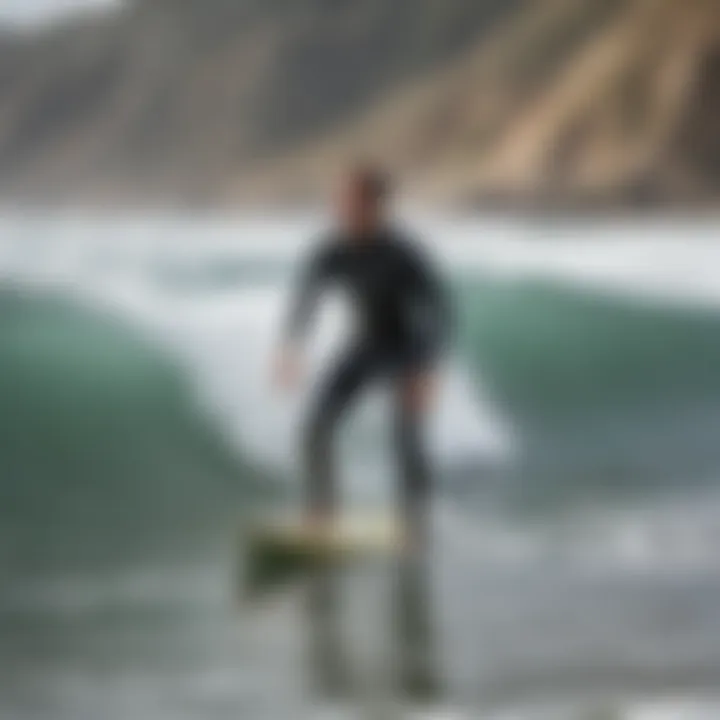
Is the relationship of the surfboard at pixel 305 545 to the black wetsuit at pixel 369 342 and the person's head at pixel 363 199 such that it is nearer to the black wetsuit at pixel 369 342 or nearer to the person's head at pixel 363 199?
the black wetsuit at pixel 369 342

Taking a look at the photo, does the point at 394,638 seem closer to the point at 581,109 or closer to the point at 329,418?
the point at 329,418

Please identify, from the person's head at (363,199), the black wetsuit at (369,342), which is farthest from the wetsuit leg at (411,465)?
the person's head at (363,199)

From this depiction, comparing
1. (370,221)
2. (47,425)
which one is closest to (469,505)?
(370,221)

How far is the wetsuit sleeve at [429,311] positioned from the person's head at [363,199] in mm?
47

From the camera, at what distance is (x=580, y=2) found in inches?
51.1

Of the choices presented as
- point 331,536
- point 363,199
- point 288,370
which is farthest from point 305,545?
point 363,199

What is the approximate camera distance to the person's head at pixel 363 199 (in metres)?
1.24

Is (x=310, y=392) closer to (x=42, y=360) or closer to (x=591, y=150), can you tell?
(x=42, y=360)

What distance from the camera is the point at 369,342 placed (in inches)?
48.6

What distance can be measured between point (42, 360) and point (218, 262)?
18 cm

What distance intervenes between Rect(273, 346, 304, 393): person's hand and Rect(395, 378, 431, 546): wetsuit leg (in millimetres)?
90

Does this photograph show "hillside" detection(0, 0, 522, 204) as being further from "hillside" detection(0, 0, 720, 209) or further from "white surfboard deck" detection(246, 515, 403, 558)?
"white surfboard deck" detection(246, 515, 403, 558)

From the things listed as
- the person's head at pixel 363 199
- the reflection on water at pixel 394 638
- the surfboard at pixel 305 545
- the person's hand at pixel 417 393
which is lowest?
the reflection on water at pixel 394 638

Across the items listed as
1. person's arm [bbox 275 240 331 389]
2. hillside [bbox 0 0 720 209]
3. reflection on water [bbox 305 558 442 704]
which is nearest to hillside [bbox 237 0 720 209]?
hillside [bbox 0 0 720 209]
